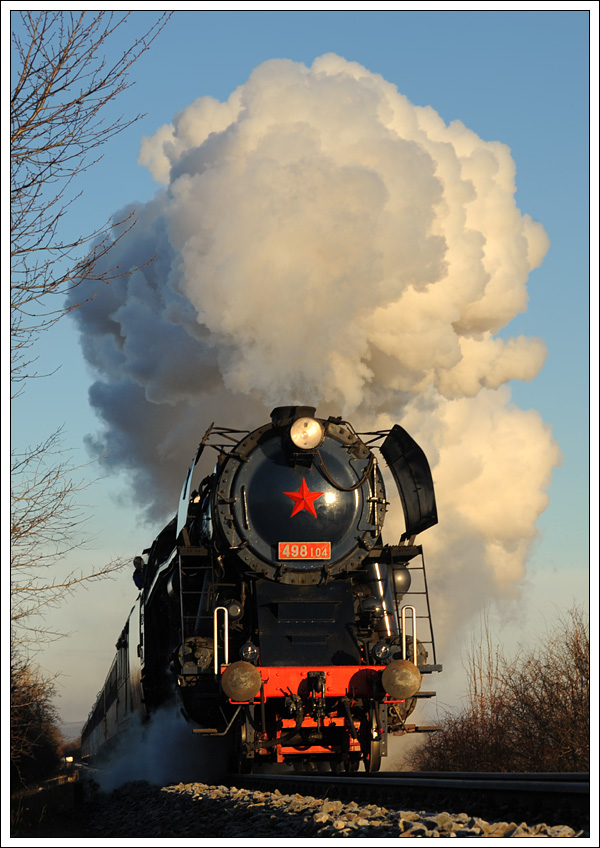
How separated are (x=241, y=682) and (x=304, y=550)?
1.49 m

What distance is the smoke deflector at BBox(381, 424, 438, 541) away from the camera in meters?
9.51

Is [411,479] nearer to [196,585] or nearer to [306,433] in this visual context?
[306,433]

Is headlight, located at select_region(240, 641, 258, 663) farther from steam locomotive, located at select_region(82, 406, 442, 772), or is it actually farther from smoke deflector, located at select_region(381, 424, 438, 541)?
smoke deflector, located at select_region(381, 424, 438, 541)

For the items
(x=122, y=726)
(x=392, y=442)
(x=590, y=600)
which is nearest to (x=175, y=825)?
(x=590, y=600)

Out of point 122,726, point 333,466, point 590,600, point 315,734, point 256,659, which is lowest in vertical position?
point 122,726

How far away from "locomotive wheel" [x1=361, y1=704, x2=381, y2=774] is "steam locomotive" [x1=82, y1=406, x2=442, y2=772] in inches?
0.5

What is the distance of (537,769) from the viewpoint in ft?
34.3

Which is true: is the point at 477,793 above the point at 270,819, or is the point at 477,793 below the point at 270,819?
above

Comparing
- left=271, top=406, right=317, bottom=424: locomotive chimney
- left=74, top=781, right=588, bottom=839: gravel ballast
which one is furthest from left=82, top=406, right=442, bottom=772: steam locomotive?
left=74, top=781, right=588, bottom=839: gravel ballast

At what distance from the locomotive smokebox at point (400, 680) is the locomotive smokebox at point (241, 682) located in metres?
1.03

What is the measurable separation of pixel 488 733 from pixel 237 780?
180 inches

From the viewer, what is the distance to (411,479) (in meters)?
9.82

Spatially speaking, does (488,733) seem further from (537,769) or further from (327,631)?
(327,631)

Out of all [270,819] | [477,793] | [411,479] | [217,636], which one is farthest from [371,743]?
[477,793]
